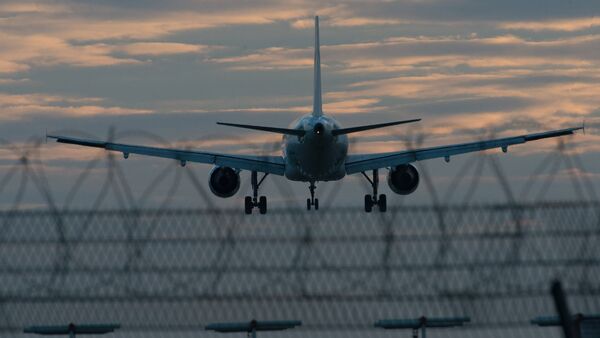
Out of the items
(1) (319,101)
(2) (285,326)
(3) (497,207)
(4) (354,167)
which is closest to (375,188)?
(4) (354,167)

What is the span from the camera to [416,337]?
51.5 m

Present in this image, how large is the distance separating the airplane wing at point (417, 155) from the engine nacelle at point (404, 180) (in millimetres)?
1449

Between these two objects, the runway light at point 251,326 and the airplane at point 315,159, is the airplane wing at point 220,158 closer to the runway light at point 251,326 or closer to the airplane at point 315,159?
Answer: the airplane at point 315,159

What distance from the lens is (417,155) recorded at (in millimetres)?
110000

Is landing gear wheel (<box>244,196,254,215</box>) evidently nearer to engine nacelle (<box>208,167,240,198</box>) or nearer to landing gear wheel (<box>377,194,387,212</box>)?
engine nacelle (<box>208,167,240,198</box>)

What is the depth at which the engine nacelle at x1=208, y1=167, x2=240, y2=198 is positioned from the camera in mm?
105750

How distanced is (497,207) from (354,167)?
53.4 m

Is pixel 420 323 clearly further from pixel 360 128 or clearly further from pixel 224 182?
pixel 224 182

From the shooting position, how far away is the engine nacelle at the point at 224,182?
347 ft

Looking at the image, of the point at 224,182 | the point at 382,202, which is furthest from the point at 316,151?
the point at 224,182

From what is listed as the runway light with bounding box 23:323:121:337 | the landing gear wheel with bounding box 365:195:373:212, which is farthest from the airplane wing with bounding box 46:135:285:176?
the runway light with bounding box 23:323:121:337

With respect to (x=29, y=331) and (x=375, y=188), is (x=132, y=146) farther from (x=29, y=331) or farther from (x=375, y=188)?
(x=29, y=331)

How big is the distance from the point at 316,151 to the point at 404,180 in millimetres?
13805

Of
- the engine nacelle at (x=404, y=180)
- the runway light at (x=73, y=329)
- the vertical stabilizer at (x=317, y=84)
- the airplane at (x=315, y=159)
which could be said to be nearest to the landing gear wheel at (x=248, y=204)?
the airplane at (x=315, y=159)
